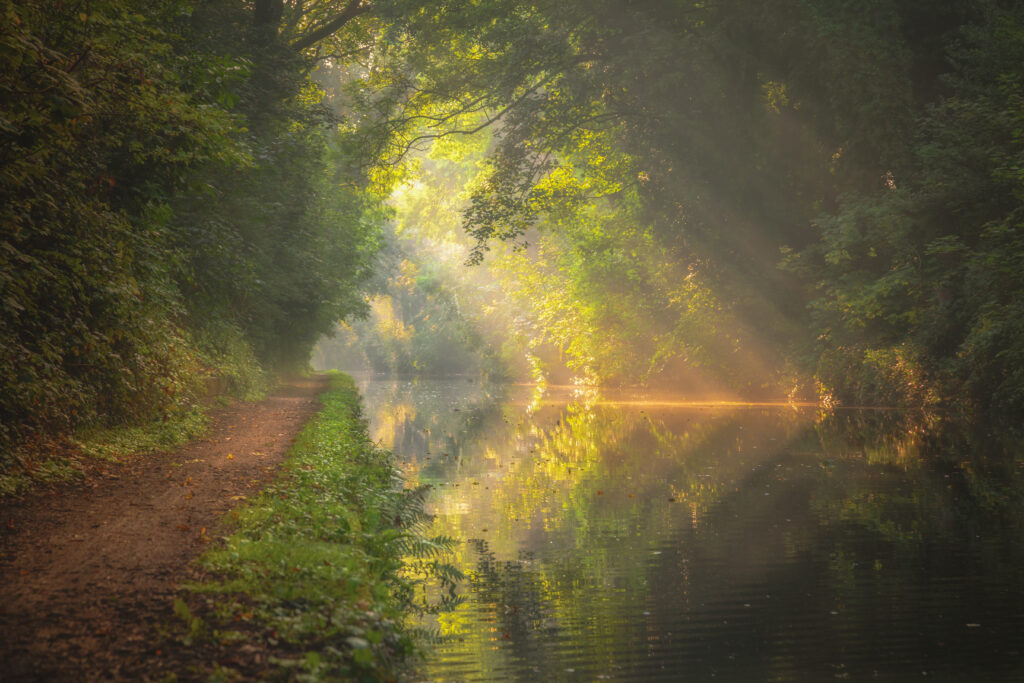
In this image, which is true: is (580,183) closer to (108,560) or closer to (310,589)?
(108,560)

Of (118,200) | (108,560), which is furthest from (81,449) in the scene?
(118,200)

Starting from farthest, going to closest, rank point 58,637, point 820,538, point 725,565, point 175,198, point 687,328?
point 687,328 → point 175,198 → point 820,538 → point 725,565 → point 58,637

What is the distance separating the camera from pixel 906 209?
2195cm

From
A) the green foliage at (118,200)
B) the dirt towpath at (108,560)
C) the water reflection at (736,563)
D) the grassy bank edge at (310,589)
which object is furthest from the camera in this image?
the green foliage at (118,200)

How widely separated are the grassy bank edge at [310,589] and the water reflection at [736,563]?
61cm

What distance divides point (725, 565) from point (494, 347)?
171 feet

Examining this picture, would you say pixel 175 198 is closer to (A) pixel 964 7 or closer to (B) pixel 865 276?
(B) pixel 865 276

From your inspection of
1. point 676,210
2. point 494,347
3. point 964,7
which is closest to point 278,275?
point 676,210

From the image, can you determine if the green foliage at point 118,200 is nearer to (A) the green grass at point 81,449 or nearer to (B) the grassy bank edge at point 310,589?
(A) the green grass at point 81,449

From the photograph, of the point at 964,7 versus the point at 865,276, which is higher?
the point at 964,7

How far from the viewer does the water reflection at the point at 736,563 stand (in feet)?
21.0

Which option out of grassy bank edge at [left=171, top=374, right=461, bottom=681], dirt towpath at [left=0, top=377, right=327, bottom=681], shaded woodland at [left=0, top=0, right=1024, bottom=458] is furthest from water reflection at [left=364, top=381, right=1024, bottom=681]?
shaded woodland at [left=0, top=0, right=1024, bottom=458]

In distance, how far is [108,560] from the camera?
6281 mm

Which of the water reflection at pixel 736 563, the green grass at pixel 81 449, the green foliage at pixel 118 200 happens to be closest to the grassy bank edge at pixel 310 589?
the water reflection at pixel 736 563
